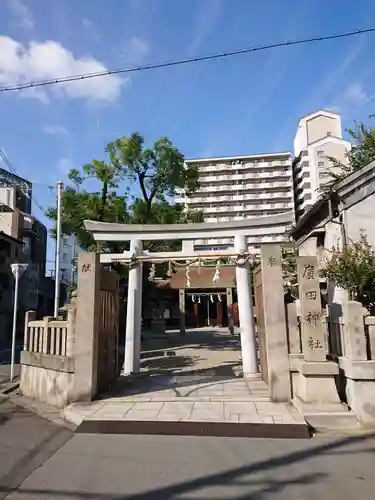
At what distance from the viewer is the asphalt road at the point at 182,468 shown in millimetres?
4250

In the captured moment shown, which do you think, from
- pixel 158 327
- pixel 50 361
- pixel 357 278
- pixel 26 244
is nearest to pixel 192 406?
pixel 50 361

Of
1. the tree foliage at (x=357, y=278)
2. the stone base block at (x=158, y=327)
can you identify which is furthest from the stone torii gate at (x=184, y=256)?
the stone base block at (x=158, y=327)

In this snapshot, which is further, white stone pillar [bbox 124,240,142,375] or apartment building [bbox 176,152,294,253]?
apartment building [bbox 176,152,294,253]

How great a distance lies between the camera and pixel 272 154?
268ft

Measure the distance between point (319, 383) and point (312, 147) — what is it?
238ft

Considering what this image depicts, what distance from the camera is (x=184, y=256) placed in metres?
11.8

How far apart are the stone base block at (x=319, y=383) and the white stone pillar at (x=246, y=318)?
12.4 feet

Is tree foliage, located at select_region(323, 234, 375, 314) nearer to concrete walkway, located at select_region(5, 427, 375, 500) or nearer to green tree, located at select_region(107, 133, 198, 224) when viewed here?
concrete walkway, located at select_region(5, 427, 375, 500)

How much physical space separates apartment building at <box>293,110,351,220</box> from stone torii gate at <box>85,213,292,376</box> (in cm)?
6382

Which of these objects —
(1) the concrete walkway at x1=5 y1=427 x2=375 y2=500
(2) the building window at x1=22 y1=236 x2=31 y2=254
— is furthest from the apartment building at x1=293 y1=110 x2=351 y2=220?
(1) the concrete walkway at x1=5 y1=427 x2=375 y2=500

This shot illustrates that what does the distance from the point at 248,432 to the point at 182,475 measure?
1.92 meters

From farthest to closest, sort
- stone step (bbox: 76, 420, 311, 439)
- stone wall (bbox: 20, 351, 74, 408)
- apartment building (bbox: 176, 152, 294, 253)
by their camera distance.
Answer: apartment building (bbox: 176, 152, 294, 253)
stone wall (bbox: 20, 351, 74, 408)
stone step (bbox: 76, 420, 311, 439)

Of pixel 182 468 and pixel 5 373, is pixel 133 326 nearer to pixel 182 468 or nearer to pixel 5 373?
pixel 5 373

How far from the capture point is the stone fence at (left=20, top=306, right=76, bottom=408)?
27.6 ft
